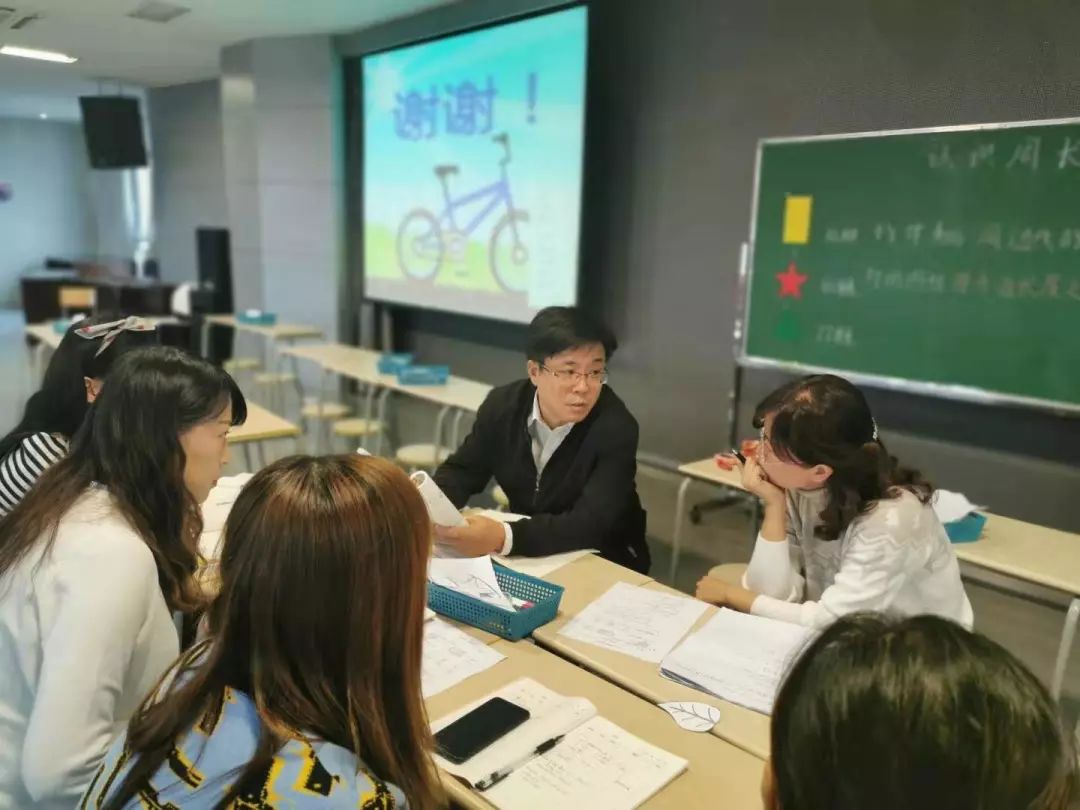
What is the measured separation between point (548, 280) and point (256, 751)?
4.01m

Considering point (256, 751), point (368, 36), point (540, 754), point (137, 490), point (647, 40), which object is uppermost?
point (368, 36)

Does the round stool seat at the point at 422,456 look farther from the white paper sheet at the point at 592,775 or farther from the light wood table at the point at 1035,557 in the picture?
the white paper sheet at the point at 592,775

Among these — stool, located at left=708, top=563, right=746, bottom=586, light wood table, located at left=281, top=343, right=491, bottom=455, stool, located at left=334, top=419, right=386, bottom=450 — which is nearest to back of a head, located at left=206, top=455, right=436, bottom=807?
stool, located at left=708, top=563, right=746, bottom=586

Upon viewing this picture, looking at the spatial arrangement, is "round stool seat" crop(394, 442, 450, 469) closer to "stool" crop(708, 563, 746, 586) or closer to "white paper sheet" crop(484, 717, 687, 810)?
"stool" crop(708, 563, 746, 586)

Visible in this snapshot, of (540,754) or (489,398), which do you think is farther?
(489,398)

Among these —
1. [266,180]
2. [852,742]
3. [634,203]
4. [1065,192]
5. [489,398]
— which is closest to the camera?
[852,742]

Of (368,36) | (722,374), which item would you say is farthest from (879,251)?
(368,36)

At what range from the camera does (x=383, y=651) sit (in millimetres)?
928

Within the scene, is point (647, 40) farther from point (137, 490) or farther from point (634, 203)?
point (137, 490)

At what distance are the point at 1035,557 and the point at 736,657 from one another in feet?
4.07

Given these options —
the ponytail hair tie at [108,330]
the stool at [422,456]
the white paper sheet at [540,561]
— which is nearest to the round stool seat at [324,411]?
the stool at [422,456]

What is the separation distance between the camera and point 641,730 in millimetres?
1275

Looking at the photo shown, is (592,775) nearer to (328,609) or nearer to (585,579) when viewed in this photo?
(328,609)

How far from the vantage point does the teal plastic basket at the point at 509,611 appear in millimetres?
1566
